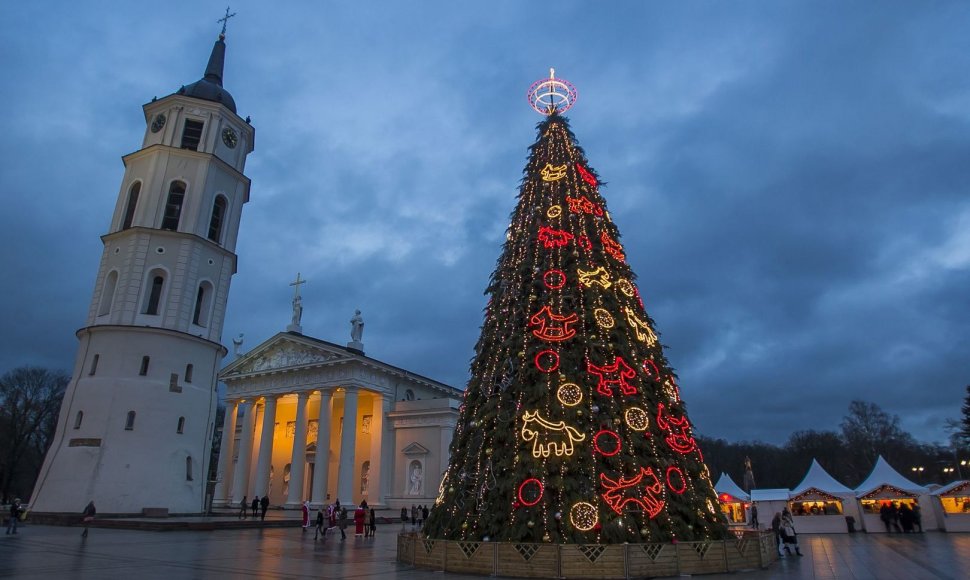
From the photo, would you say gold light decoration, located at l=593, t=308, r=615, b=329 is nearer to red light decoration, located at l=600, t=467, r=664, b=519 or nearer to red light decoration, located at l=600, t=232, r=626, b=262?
red light decoration, located at l=600, t=232, r=626, b=262

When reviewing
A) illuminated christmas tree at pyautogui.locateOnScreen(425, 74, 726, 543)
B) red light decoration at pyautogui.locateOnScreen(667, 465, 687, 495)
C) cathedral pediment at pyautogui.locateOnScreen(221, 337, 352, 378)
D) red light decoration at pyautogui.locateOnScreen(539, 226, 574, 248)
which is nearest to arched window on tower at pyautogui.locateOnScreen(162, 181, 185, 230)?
cathedral pediment at pyautogui.locateOnScreen(221, 337, 352, 378)

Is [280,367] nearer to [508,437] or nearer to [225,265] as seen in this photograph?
[225,265]

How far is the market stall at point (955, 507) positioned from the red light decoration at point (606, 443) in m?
24.3

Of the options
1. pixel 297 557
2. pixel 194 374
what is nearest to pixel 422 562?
pixel 297 557

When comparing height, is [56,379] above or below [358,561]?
above

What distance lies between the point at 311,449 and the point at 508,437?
3969cm

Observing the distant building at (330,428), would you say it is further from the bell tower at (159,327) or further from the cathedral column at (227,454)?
the bell tower at (159,327)

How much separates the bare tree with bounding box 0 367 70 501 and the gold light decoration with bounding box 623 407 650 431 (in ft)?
180

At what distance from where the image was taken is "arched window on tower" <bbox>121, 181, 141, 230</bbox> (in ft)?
105

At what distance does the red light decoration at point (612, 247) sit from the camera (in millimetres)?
13836

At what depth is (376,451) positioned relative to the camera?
43.7 m

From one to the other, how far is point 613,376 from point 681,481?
254 cm

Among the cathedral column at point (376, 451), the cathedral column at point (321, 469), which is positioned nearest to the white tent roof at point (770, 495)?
the cathedral column at point (376, 451)

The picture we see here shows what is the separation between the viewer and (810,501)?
28203 millimetres
